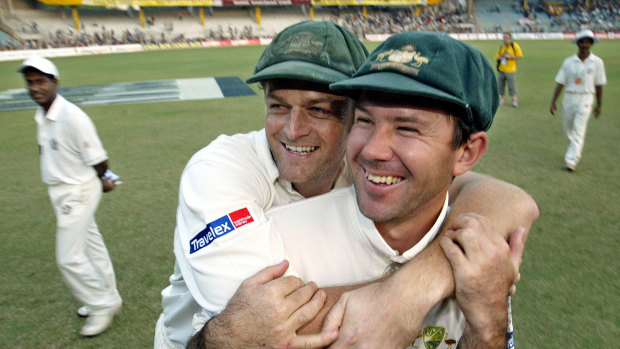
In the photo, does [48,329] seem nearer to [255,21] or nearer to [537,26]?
[255,21]

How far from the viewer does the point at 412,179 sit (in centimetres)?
171

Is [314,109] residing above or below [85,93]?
above

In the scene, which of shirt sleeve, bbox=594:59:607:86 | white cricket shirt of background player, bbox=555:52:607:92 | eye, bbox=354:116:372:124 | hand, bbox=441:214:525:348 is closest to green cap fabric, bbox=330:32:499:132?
eye, bbox=354:116:372:124

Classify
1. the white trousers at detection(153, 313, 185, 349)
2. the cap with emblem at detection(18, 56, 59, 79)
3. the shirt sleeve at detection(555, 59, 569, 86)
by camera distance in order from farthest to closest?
1. the shirt sleeve at detection(555, 59, 569, 86)
2. the cap with emblem at detection(18, 56, 59, 79)
3. the white trousers at detection(153, 313, 185, 349)

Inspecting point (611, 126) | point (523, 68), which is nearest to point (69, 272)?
point (611, 126)

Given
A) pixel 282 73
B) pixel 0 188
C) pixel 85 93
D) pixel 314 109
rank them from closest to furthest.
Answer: pixel 282 73
pixel 314 109
pixel 0 188
pixel 85 93

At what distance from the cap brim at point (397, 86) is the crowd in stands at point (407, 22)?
40.0 meters

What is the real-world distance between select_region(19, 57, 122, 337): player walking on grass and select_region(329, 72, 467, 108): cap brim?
3.38m

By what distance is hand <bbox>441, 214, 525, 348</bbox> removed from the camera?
1.59 m

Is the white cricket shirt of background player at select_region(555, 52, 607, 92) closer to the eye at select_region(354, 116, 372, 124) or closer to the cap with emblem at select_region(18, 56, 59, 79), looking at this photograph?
the eye at select_region(354, 116, 372, 124)

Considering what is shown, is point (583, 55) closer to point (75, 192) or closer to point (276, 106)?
point (276, 106)

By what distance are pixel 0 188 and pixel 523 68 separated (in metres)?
20.1

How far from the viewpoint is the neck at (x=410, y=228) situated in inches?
73.1

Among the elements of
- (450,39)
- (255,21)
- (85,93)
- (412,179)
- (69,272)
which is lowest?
(255,21)
